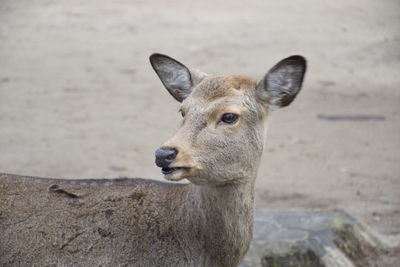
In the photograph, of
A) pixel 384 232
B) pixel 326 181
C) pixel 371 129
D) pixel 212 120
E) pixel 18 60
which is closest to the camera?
pixel 212 120

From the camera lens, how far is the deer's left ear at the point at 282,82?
5.18m

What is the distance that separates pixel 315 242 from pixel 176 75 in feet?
8.64

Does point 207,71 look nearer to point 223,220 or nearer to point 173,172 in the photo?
point 223,220

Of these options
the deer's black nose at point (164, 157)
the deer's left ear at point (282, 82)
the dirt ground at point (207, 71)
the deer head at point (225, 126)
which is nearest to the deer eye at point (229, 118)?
the deer head at point (225, 126)

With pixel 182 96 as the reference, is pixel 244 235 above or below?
below

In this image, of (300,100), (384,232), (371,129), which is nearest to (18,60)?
(300,100)

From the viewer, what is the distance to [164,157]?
4562 mm

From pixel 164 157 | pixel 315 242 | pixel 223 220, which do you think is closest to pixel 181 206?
pixel 223 220

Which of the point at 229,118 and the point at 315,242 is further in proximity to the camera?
the point at 315,242

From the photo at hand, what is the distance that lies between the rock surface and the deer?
6.05ft

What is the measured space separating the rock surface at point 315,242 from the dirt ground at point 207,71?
0.76 m

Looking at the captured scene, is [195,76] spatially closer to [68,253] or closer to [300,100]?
[68,253]

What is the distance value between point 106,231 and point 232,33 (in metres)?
13.4

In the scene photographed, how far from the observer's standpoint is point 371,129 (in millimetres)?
12328
